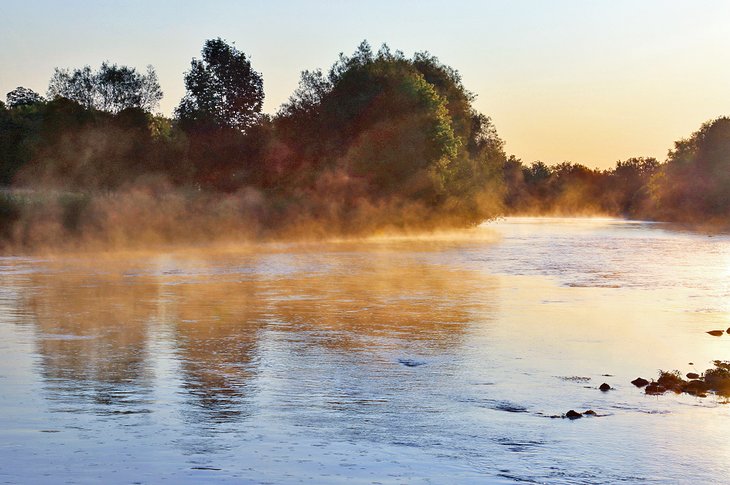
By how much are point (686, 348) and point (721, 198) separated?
119422mm

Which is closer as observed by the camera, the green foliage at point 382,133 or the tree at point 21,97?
the green foliage at point 382,133

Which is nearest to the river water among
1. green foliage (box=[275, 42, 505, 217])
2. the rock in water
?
the rock in water

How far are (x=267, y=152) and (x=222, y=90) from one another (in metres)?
9.17

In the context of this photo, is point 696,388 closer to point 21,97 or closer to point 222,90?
point 222,90

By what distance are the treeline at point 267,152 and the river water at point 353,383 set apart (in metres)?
37.5

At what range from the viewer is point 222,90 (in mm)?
90312

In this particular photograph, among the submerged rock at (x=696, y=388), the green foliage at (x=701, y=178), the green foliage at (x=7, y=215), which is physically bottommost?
the submerged rock at (x=696, y=388)

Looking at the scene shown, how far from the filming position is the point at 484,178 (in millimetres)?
93625

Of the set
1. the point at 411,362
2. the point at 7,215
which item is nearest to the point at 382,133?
the point at 7,215

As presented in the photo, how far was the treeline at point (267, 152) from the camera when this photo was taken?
248 ft

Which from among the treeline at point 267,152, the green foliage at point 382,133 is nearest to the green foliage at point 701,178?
the treeline at point 267,152

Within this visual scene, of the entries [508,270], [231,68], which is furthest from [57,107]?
[508,270]

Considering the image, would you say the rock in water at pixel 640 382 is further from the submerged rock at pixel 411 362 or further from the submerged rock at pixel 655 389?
the submerged rock at pixel 411 362

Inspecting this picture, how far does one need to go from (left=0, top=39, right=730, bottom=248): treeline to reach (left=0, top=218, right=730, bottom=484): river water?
1477 inches
